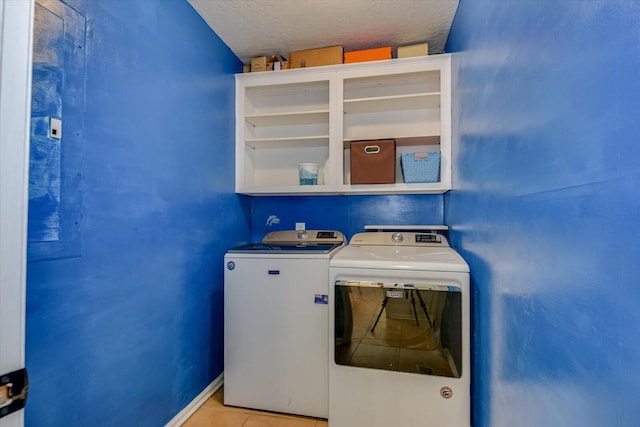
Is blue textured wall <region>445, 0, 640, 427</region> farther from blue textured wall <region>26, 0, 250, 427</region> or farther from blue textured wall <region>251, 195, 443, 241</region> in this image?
blue textured wall <region>26, 0, 250, 427</region>

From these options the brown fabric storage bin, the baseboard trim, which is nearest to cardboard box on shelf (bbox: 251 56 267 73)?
the brown fabric storage bin

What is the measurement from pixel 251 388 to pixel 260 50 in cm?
245

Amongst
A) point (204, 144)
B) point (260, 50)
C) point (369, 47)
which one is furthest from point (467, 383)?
point (260, 50)

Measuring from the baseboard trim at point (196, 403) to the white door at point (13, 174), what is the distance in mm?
1452

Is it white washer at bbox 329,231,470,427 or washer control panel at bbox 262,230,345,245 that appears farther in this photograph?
washer control panel at bbox 262,230,345,245

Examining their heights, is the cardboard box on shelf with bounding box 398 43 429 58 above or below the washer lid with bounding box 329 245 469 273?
above

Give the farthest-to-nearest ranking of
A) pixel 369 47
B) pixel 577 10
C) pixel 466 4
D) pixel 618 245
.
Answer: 1. pixel 369 47
2. pixel 466 4
3. pixel 577 10
4. pixel 618 245

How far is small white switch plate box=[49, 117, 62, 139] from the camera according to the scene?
1.02 metres

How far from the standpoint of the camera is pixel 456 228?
193 centimetres

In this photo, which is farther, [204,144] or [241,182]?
[241,182]

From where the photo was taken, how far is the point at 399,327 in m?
1.54

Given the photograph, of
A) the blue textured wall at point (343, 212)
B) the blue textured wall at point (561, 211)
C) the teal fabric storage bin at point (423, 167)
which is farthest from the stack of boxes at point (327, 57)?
the blue textured wall at point (343, 212)

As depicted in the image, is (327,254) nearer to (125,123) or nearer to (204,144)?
(204,144)

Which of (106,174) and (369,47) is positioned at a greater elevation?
(369,47)
